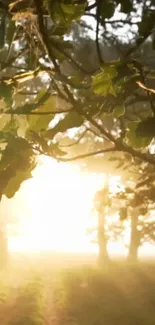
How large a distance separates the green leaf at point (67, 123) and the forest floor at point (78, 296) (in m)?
11.9

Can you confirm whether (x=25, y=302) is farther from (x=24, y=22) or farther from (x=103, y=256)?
(x=24, y=22)

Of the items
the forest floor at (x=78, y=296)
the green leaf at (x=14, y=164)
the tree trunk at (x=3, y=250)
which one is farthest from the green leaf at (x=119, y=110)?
the tree trunk at (x=3, y=250)

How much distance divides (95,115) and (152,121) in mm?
224

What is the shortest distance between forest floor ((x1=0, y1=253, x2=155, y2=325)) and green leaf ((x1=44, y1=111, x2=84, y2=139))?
1188 cm

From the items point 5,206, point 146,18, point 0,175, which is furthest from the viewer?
point 5,206

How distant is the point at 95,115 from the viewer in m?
1.63

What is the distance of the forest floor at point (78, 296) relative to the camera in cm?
1409

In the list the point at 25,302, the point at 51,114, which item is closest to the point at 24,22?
the point at 51,114

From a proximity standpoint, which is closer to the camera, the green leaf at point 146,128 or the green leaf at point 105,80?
the green leaf at point 105,80

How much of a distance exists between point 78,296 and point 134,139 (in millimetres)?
16501

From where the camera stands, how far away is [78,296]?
17.3m

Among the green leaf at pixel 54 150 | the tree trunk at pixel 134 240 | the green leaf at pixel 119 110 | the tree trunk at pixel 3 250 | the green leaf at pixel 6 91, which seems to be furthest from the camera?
the tree trunk at pixel 3 250

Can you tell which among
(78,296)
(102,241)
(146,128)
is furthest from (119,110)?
(102,241)

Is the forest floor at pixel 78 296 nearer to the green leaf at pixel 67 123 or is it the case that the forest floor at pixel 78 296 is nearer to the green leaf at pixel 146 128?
the green leaf at pixel 67 123
